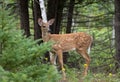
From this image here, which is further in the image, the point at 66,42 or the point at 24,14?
the point at 24,14

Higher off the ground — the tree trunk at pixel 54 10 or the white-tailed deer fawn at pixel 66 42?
the tree trunk at pixel 54 10

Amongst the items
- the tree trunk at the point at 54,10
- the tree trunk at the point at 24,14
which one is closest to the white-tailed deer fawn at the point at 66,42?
the tree trunk at the point at 54,10

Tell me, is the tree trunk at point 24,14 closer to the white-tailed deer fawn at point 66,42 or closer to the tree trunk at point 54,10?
the tree trunk at point 54,10

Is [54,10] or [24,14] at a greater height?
[54,10]

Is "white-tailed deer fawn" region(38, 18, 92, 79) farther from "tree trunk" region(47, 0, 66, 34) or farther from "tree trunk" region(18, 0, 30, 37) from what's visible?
"tree trunk" region(18, 0, 30, 37)

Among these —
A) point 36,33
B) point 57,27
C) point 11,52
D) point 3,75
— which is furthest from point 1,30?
point 57,27

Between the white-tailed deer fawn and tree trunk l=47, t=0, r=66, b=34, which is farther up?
tree trunk l=47, t=0, r=66, b=34

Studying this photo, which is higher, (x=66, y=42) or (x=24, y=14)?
(x=24, y=14)

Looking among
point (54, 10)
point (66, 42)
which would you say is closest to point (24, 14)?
point (54, 10)

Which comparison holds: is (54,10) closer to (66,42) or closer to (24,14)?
(24,14)

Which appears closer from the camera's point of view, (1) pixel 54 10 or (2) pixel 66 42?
(2) pixel 66 42

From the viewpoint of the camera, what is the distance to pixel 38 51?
4574mm

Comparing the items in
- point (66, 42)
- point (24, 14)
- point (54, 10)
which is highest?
point (54, 10)

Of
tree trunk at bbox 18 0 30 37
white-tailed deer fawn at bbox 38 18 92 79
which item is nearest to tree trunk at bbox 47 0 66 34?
tree trunk at bbox 18 0 30 37
